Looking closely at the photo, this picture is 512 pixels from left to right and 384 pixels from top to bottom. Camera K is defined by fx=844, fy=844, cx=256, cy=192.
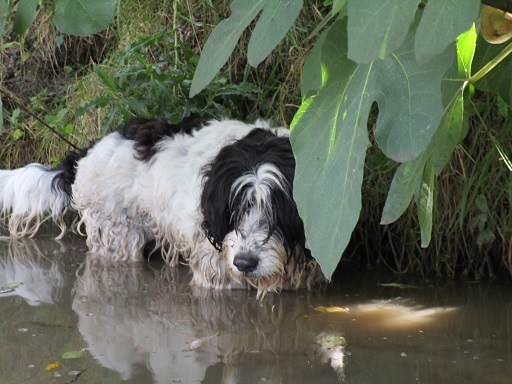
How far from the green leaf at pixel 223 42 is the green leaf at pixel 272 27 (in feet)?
0.11

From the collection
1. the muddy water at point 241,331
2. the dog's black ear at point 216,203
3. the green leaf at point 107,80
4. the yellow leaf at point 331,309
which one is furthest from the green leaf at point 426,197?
the green leaf at point 107,80

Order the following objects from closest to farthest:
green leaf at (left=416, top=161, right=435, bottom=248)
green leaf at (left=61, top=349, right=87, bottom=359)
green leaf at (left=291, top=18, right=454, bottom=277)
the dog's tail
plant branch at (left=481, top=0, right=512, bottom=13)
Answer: green leaf at (left=291, top=18, right=454, bottom=277) → plant branch at (left=481, top=0, right=512, bottom=13) → green leaf at (left=416, top=161, right=435, bottom=248) → green leaf at (left=61, top=349, right=87, bottom=359) → the dog's tail

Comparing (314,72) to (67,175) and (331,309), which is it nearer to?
(331,309)

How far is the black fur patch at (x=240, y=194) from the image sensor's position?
146 inches

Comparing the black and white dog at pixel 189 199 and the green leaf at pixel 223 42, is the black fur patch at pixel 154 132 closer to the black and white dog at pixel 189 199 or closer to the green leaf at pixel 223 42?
the black and white dog at pixel 189 199

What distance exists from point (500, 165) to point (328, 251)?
3.17m

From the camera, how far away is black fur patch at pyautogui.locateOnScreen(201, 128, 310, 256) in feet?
12.2

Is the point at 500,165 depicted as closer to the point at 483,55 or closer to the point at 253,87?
the point at 253,87

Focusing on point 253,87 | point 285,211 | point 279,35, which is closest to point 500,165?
point 285,211

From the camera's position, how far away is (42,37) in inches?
243

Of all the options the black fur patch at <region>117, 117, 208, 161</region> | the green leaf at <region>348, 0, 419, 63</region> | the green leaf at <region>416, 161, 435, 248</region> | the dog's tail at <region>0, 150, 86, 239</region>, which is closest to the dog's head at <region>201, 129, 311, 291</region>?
the black fur patch at <region>117, 117, 208, 161</region>

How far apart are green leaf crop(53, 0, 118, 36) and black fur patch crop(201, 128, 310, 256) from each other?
8.62 ft

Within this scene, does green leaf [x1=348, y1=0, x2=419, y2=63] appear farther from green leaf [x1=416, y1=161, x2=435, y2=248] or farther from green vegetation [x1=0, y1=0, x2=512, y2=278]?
green leaf [x1=416, y1=161, x2=435, y2=248]

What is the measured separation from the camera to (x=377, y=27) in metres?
0.85
